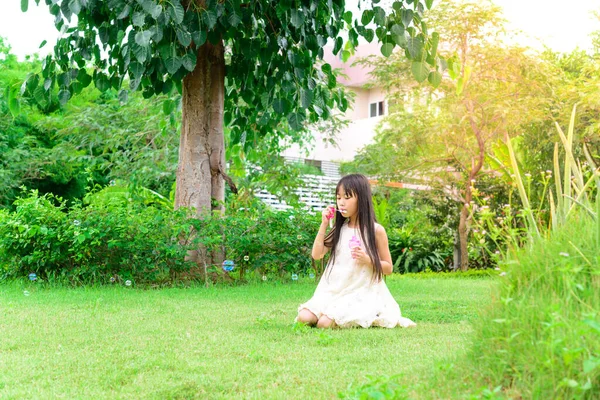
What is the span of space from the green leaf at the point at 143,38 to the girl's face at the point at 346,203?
6.76 feet

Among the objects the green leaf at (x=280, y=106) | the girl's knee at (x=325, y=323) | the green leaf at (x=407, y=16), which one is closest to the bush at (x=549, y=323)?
the girl's knee at (x=325, y=323)

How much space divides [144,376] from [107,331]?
152 cm

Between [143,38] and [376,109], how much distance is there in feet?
65.3

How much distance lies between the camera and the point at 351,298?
16.9 feet

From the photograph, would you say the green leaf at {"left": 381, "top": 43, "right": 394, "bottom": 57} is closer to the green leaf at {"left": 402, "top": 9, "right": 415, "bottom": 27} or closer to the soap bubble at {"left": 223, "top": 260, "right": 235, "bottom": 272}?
the green leaf at {"left": 402, "top": 9, "right": 415, "bottom": 27}

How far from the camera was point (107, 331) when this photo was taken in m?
4.85

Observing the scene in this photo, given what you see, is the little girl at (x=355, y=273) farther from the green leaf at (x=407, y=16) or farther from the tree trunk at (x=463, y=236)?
the tree trunk at (x=463, y=236)

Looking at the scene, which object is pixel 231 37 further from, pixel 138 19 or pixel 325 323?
pixel 325 323

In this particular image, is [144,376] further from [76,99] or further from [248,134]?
[76,99]

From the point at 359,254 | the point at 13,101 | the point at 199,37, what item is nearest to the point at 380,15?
the point at 199,37

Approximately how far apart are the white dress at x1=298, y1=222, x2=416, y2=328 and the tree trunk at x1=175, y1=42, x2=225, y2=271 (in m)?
3.55

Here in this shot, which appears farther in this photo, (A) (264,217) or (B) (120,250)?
(A) (264,217)

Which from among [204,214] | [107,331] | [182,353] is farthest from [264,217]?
[182,353]

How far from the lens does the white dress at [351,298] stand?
199 inches
